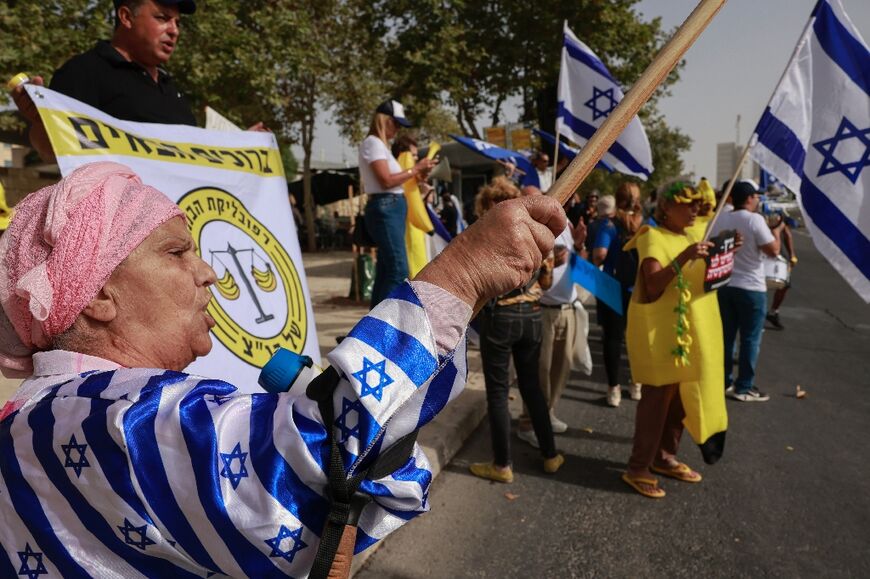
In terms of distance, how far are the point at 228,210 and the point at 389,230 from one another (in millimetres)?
2253

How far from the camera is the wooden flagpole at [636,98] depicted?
Result: 1013mm

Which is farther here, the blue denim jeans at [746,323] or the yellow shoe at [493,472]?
the blue denim jeans at [746,323]

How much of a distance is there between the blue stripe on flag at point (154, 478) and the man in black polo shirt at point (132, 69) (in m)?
1.72

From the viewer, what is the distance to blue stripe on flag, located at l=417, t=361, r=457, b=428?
0.82 m

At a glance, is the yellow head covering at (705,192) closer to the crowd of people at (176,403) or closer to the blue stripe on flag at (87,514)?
the crowd of people at (176,403)

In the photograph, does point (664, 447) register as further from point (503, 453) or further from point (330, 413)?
point (330, 413)

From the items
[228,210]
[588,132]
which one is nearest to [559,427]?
[588,132]

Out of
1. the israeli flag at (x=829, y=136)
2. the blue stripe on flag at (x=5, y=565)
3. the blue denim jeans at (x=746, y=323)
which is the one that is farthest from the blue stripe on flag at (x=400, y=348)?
the blue denim jeans at (x=746, y=323)

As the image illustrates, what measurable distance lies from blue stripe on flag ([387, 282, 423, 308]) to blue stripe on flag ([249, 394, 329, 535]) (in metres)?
0.24

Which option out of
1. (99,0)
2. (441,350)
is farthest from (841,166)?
(99,0)

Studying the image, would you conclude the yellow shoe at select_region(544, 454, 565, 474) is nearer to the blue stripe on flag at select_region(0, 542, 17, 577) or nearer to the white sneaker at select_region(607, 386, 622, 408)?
the white sneaker at select_region(607, 386, 622, 408)

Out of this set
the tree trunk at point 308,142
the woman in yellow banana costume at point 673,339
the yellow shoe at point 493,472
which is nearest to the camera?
the woman in yellow banana costume at point 673,339

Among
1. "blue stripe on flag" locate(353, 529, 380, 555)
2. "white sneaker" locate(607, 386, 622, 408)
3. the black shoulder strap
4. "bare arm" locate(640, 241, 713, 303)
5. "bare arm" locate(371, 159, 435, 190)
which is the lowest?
"white sneaker" locate(607, 386, 622, 408)

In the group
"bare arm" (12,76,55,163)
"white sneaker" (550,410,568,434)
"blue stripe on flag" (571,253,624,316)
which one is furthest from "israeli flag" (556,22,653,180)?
"bare arm" (12,76,55,163)
